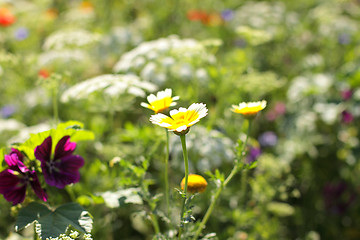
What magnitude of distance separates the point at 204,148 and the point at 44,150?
2.22 ft

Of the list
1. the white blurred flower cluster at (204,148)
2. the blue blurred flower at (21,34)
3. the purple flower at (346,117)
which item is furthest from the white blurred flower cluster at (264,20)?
the blue blurred flower at (21,34)

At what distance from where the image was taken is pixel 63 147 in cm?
115

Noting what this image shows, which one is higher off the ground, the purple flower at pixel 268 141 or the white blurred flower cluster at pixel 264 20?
the white blurred flower cluster at pixel 264 20

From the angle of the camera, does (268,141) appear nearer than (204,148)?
No

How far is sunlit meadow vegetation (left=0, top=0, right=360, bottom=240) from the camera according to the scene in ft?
3.59

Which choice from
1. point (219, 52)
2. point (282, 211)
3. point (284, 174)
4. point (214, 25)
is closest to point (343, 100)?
point (284, 174)

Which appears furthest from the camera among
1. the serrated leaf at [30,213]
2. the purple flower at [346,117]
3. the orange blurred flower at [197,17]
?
the orange blurred flower at [197,17]

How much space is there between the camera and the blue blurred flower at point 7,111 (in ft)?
7.97

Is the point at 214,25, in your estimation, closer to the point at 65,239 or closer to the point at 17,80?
the point at 17,80

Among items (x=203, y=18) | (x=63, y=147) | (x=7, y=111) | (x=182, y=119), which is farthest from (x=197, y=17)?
(x=182, y=119)

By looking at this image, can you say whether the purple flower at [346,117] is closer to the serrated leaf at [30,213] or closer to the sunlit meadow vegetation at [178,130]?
the sunlit meadow vegetation at [178,130]

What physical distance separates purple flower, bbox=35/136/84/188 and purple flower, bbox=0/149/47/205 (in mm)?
36

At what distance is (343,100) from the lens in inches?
85.0

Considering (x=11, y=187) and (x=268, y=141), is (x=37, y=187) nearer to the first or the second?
(x=11, y=187)
